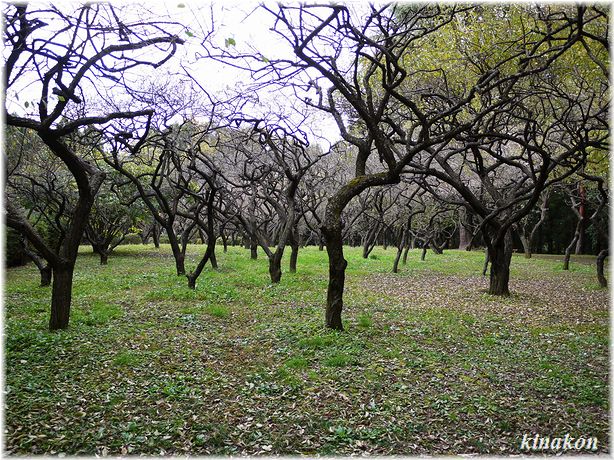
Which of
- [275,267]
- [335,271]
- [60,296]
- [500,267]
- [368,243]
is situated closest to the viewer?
[60,296]

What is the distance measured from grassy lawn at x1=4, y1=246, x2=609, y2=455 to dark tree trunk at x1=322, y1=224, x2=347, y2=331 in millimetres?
316

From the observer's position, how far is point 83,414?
4.69 metres

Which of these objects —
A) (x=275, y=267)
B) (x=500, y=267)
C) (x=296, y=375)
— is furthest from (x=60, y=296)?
(x=500, y=267)

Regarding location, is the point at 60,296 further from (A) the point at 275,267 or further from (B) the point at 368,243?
(B) the point at 368,243

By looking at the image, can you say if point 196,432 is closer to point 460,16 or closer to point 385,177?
point 385,177

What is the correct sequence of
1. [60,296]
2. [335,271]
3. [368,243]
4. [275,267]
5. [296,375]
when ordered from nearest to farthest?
[296,375], [60,296], [335,271], [275,267], [368,243]

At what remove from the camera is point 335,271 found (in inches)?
303

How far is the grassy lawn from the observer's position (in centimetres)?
444

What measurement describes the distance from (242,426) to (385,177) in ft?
14.6

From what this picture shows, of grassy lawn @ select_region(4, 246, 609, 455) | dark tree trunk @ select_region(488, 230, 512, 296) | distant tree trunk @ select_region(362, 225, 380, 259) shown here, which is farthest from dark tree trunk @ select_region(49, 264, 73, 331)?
distant tree trunk @ select_region(362, 225, 380, 259)

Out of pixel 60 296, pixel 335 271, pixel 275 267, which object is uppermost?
pixel 335 271

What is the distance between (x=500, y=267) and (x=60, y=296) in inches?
382

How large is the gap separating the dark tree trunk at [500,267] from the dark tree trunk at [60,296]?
9165 millimetres

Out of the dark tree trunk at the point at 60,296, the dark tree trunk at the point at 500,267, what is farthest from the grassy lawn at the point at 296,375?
the dark tree trunk at the point at 500,267
